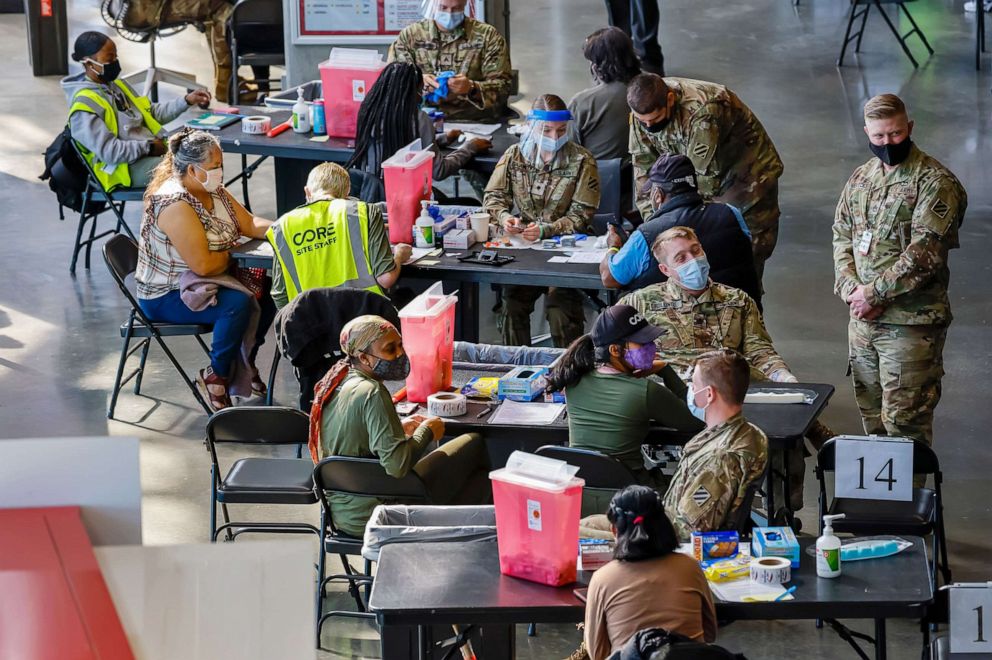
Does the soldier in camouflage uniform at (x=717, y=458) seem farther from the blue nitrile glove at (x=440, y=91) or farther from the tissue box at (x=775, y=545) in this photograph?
the blue nitrile glove at (x=440, y=91)

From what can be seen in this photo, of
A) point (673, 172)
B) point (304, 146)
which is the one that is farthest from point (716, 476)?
point (304, 146)

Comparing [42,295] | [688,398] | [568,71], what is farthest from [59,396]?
[568,71]

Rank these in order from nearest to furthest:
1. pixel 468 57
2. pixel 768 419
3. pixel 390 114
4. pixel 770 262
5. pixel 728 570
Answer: pixel 728 570 < pixel 768 419 < pixel 390 114 < pixel 468 57 < pixel 770 262

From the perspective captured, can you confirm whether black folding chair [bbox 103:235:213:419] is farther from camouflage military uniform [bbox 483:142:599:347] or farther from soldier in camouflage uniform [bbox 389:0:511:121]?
soldier in camouflage uniform [bbox 389:0:511:121]

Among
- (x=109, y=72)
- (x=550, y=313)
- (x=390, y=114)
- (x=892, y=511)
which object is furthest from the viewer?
(x=109, y=72)

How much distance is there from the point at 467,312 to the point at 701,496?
3.03m

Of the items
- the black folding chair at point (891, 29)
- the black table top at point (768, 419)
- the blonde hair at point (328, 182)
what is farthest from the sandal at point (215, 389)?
the black folding chair at point (891, 29)

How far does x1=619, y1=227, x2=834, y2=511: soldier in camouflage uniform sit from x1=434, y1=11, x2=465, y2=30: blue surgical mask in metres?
3.52

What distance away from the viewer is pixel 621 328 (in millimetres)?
4695

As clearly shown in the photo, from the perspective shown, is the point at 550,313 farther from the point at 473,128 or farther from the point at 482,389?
the point at 482,389

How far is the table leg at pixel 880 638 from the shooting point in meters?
4.01

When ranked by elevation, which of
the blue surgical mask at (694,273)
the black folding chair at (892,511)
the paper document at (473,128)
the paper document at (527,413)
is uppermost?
the paper document at (473,128)

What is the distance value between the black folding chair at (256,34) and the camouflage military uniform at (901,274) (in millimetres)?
6694

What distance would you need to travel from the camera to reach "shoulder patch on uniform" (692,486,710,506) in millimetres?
4105
